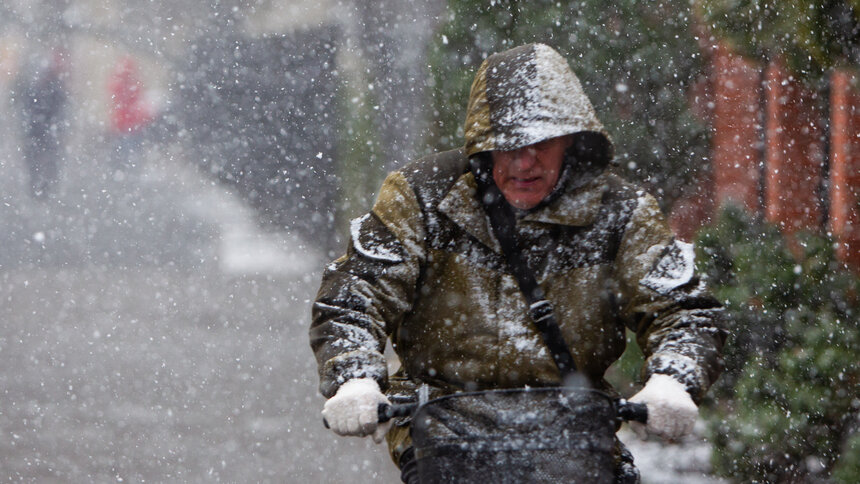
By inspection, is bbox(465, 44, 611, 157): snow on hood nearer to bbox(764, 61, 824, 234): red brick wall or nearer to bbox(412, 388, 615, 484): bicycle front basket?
bbox(412, 388, 615, 484): bicycle front basket

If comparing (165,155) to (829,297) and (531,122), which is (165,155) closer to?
(829,297)

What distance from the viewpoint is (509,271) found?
306 centimetres

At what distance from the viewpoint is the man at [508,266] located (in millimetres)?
2988

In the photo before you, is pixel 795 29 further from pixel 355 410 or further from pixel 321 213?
pixel 321 213

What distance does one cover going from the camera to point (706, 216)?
8.15 m

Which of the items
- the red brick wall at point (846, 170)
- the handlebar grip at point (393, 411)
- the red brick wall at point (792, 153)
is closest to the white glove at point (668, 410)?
the handlebar grip at point (393, 411)

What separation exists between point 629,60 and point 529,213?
4.54m

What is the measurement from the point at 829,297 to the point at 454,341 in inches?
102

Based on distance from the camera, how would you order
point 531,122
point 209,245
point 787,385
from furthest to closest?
point 209,245 → point 787,385 → point 531,122

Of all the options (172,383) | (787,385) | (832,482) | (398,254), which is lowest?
(832,482)

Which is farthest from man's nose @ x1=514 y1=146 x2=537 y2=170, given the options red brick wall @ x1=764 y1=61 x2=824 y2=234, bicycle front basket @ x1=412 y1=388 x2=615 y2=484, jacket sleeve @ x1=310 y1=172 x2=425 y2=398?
red brick wall @ x1=764 y1=61 x2=824 y2=234

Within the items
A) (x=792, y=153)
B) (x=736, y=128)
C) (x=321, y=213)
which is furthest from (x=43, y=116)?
(x=792, y=153)

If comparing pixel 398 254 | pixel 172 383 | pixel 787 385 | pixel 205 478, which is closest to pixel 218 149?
pixel 172 383

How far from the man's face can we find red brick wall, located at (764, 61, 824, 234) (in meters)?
3.78
